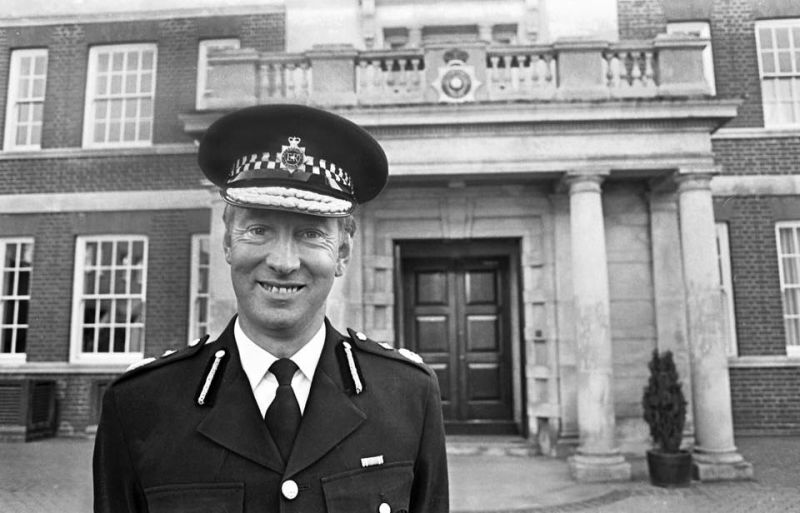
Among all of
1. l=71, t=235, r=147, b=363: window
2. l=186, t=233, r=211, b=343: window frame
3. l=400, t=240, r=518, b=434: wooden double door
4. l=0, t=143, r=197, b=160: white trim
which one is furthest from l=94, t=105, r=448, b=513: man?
l=0, t=143, r=197, b=160: white trim

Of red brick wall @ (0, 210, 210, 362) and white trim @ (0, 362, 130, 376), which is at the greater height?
red brick wall @ (0, 210, 210, 362)

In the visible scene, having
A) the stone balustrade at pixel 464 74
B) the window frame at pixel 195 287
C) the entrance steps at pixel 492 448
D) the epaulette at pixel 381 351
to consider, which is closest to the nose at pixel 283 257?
the epaulette at pixel 381 351

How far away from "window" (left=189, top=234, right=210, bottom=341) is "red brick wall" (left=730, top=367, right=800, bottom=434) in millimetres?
9177

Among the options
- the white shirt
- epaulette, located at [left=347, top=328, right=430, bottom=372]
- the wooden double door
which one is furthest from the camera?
the wooden double door

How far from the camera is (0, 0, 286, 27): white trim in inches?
445

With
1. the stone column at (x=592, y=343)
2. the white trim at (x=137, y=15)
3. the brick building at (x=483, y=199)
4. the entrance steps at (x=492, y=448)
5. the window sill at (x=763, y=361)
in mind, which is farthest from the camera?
the white trim at (x=137, y=15)

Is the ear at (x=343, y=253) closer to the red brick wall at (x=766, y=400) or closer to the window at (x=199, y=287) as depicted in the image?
the window at (x=199, y=287)

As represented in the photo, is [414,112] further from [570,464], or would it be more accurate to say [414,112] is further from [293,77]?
[570,464]

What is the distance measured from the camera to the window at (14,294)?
10.6 metres

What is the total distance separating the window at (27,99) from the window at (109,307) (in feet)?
7.93

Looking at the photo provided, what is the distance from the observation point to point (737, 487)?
6.74 m

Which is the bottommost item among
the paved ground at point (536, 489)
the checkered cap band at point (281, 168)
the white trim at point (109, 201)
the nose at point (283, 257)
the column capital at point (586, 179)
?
the paved ground at point (536, 489)

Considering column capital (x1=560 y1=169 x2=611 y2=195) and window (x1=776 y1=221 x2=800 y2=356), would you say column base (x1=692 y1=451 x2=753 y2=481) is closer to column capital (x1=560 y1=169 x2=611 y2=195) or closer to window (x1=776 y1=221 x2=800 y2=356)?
column capital (x1=560 y1=169 x2=611 y2=195)

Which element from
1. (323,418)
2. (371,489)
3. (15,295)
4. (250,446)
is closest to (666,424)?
(371,489)
